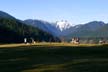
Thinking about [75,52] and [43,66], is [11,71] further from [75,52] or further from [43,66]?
[75,52]

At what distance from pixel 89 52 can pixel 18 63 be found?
1685cm

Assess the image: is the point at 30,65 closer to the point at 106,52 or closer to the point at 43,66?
the point at 43,66

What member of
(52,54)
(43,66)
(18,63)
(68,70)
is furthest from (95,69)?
(52,54)

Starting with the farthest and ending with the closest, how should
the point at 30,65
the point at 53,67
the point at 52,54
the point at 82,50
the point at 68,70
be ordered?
the point at 82,50
the point at 52,54
the point at 30,65
the point at 53,67
the point at 68,70

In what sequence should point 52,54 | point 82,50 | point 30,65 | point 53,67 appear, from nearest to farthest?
point 53,67 → point 30,65 → point 52,54 → point 82,50

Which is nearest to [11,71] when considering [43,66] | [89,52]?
[43,66]

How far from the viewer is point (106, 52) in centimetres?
5666

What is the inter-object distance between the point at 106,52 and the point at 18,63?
693 inches

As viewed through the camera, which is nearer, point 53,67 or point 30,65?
point 53,67

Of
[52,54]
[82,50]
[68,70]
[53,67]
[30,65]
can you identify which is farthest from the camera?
[82,50]

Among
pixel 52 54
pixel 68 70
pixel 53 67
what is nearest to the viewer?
pixel 68 70

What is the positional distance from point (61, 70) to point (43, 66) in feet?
13.9

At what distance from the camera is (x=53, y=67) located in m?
38.7

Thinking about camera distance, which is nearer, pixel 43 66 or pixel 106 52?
pixel 43 66
